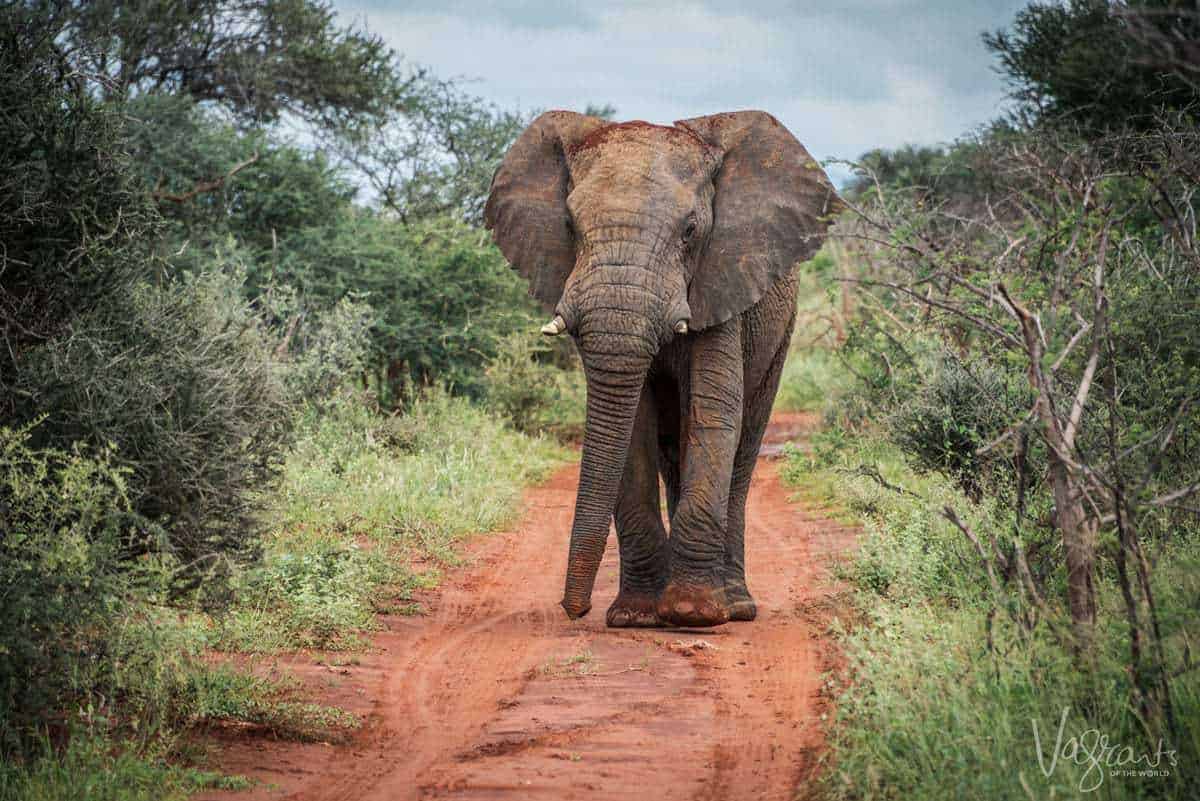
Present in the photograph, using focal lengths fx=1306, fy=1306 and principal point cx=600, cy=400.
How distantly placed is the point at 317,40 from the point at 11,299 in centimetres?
1553

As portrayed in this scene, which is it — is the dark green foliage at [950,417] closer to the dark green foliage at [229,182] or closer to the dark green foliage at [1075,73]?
the dark green foliage at [1075,73]

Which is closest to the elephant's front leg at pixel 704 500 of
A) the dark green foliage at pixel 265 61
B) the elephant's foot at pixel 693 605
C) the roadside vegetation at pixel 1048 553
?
the elephant's foot at pixel 693 605

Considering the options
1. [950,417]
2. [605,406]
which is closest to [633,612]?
[605,406]

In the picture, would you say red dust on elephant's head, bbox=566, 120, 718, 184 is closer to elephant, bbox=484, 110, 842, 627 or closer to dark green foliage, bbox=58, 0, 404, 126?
elephant, bbox=484, 110, 842, 627

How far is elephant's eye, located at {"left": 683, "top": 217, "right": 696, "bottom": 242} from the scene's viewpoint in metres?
6.97

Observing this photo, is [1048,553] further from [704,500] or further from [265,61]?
[265,61]

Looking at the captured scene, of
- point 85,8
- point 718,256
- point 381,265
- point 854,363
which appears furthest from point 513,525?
point 85,8

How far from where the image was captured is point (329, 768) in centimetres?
471

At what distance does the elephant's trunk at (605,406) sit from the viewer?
6570 mm

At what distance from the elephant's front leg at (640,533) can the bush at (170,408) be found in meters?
1.95

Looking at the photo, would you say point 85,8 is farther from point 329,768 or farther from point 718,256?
point 329,768

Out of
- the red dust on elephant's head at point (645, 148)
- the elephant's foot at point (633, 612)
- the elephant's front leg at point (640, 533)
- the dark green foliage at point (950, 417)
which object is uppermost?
the red dust on elephant's head at point (645, 148)

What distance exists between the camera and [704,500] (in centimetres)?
701

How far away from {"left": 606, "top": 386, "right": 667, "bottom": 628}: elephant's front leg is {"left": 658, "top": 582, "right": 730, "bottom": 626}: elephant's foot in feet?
0.70
